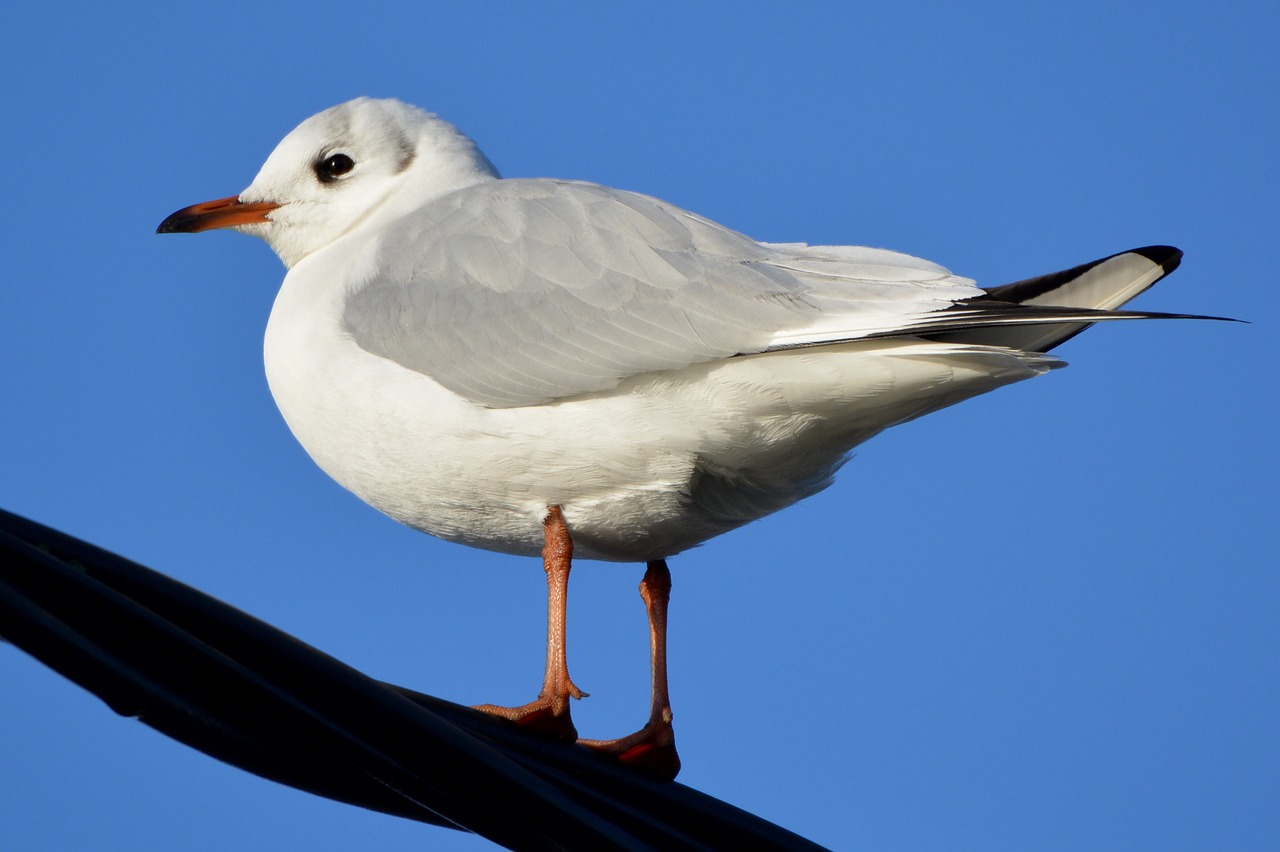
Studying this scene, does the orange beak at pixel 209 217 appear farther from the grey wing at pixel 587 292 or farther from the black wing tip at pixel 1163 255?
the black wing tip at pixel 1163 255

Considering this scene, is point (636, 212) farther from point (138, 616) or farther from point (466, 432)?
point (138, 616)

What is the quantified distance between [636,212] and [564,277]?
1.08 ft

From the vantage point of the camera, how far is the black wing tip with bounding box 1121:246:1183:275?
4113mm

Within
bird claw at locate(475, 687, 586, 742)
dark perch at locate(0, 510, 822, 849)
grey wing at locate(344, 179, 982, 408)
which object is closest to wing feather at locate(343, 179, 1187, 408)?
grey wing at locate(344, 179, 982, 408)

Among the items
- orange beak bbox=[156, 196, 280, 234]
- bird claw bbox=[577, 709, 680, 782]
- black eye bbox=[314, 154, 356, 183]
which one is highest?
black eye bbox=[314, 154, 356, 183]

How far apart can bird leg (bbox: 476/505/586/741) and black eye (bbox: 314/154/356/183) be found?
2.09 meters

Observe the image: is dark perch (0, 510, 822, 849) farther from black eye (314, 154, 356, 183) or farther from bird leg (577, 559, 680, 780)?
black eye (314, 154, 356, 183)

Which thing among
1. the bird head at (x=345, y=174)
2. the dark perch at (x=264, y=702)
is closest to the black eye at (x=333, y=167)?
the bird head at (x=345, y=174)

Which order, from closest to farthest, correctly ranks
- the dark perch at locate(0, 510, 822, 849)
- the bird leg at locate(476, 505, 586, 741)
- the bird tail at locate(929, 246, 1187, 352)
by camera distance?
the dark perch at locate(0, 510, 822, 849)
the bird tail at locate(929, 246, 1187, 352)
the bird leg at locate(476, 505, 586, 741)

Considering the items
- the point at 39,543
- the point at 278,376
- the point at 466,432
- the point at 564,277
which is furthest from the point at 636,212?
the point at 39,543

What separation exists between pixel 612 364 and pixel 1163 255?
1.54 m

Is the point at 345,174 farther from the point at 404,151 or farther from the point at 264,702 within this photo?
the point at 264,702

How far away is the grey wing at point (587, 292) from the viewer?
13.8 feet

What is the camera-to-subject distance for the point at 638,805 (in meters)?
3.23
